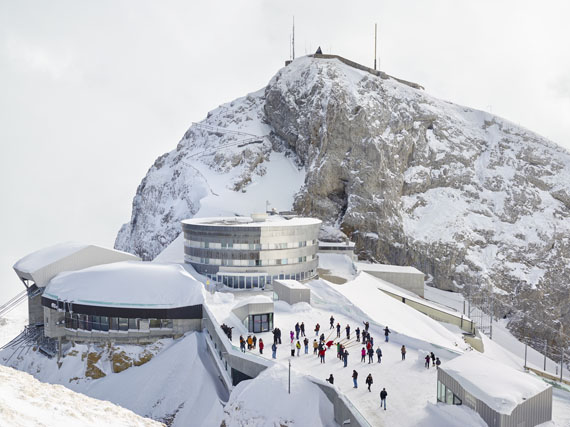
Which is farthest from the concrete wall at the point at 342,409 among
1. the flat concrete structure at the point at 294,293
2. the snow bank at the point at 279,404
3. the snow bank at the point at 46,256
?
the snow bank at the point at 46,256

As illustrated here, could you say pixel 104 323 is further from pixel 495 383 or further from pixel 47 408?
pixel 495 383

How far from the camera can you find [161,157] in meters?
118

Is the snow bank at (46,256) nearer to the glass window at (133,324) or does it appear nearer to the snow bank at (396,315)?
the glass window at (133,324)

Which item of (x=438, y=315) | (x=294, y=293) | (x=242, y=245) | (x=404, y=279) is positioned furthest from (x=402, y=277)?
(x=294, y=293)

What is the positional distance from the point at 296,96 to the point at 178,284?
236ft

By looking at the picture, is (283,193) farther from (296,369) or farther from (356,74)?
(296,369)

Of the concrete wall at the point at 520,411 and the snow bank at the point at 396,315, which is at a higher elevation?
the concrete wall at the point at 520,411

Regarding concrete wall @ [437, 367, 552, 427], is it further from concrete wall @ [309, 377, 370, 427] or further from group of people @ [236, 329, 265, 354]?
group of people @ [236, 329, 265, 354]

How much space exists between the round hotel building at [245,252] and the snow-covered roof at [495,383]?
96.3 ft

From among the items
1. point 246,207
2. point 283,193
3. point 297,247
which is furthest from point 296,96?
point 297,247

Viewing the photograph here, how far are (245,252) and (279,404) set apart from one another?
27.0m

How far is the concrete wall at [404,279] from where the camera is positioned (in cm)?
6431

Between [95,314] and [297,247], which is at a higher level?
[297,247]

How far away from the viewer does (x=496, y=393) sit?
1802 cm
